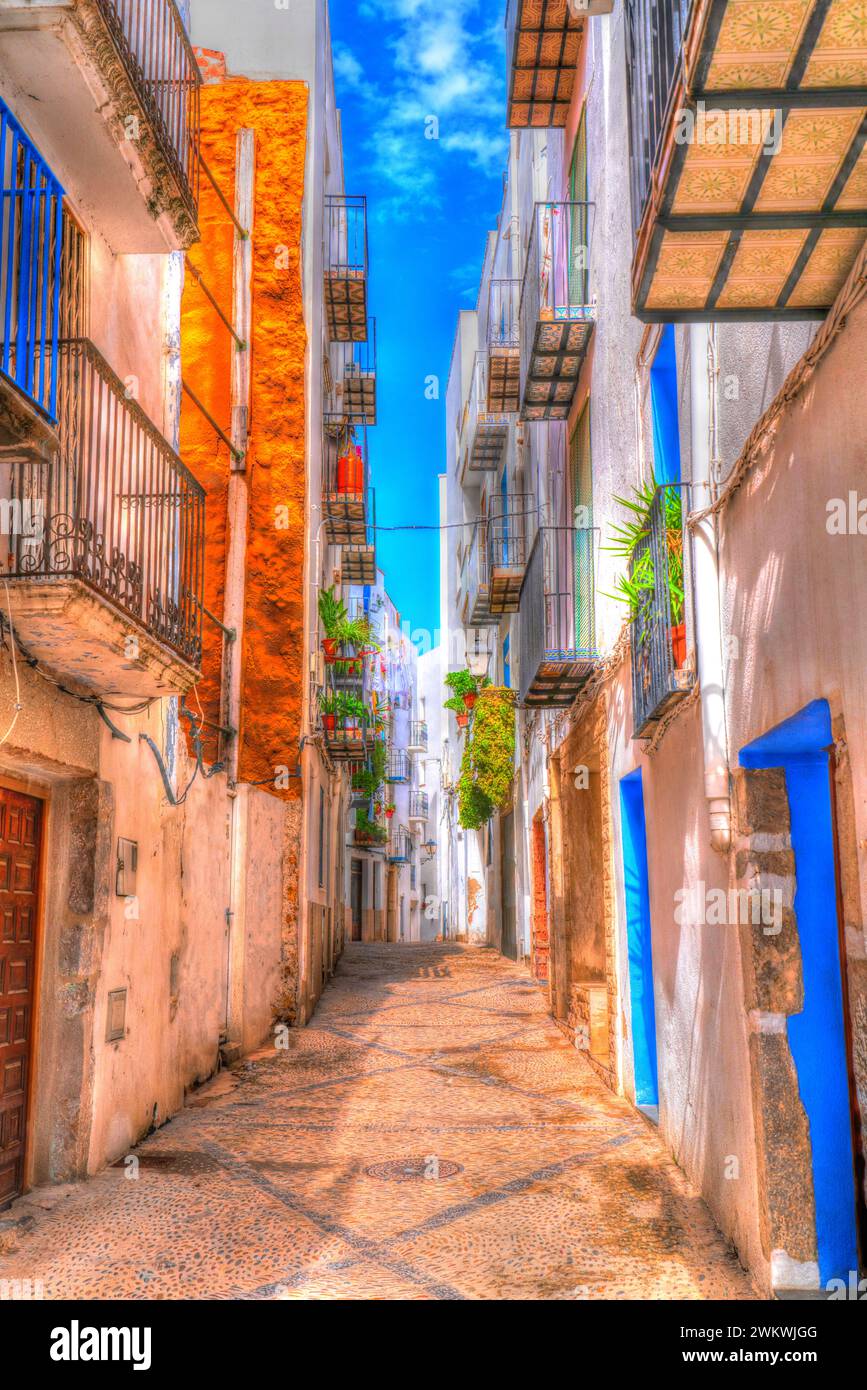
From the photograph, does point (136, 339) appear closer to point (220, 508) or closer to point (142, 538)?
point (142, 538)

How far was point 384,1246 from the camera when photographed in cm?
588

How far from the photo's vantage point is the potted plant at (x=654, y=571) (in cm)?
675

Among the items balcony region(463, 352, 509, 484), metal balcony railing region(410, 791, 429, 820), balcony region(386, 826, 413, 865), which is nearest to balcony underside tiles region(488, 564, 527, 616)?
balcony region(463, 352, 509, 484)

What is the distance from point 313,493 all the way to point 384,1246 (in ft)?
38.5

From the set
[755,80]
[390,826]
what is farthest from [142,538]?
[390,826]

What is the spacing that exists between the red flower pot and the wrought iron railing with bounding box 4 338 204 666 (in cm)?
296

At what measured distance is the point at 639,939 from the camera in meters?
9.74

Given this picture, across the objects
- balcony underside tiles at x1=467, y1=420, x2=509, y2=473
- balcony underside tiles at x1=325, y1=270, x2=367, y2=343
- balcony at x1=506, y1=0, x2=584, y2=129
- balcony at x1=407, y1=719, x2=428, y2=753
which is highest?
balcony underside tiles at x1=325, y1=270, x2=367, y2=343

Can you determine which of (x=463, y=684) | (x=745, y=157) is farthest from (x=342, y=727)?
(x=745, y=157)

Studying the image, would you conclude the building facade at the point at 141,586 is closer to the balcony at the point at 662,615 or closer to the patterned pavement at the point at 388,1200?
the patterned pavement at the point at 388,1200

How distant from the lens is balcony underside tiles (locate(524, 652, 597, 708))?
36.4 ft

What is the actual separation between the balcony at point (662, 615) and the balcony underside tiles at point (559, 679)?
123 inches

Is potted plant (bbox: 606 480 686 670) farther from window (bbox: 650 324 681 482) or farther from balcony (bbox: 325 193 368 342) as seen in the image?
balcony (bbox: 325 193 368 342)

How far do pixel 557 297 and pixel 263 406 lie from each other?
16.3 ft
